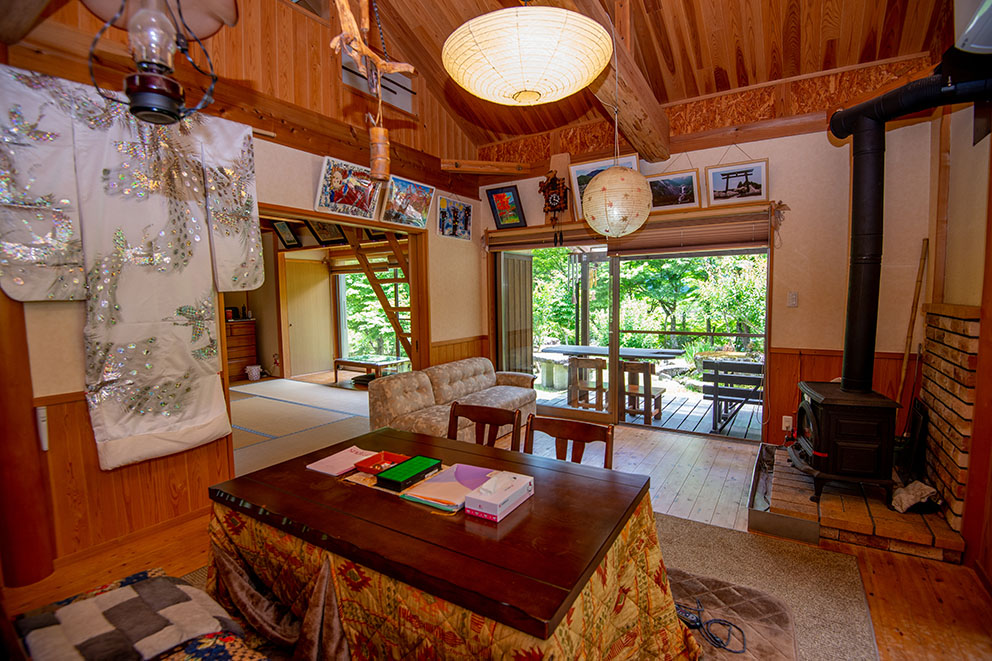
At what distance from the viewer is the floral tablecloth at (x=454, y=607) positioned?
112cm

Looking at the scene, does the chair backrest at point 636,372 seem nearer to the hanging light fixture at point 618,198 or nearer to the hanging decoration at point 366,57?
the hanging light fixture at point 618,198

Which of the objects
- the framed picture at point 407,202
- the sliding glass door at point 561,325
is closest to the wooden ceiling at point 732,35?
the framed picture at point 407,202

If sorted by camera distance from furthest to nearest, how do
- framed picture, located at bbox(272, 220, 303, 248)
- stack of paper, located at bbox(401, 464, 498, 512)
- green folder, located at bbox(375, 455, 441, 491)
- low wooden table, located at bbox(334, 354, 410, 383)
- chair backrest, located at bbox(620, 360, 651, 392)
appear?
1. framed picture, located at bbox(272, 220, 303, 248)
2. low wooden table, located at bbox(334, 354, 410, 383)
3. chair backrest, located at bbox(620, 360, 651, 392)
4. green folder, located at bbox(375, 455, 441, 491)
5. stack of paper, located at bbox(401, 464, 498, 512)

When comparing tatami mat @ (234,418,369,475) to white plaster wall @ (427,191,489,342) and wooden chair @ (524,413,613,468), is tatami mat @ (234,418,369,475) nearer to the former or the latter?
white plaster wall @ (427,191,489,342)

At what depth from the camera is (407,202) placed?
445 centimetres

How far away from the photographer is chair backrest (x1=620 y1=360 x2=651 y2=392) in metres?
4.81

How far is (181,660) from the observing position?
122 cm

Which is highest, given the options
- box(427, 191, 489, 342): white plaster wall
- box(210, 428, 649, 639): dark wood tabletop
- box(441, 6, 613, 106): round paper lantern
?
box(441, 6, 613, 106): round paper lantern

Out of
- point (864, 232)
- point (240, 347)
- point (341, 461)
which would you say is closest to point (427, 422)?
point (341, 461)

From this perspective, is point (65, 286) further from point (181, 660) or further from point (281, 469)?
point (181, 660)

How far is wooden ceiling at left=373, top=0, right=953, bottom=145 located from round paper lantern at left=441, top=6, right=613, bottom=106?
56.4 inches

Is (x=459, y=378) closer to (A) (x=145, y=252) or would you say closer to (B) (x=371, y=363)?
(A) (x=145, y=252)

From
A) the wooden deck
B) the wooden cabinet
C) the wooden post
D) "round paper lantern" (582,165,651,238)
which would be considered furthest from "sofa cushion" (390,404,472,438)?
the wooden cabinet

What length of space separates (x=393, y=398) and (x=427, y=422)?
1.34ft
